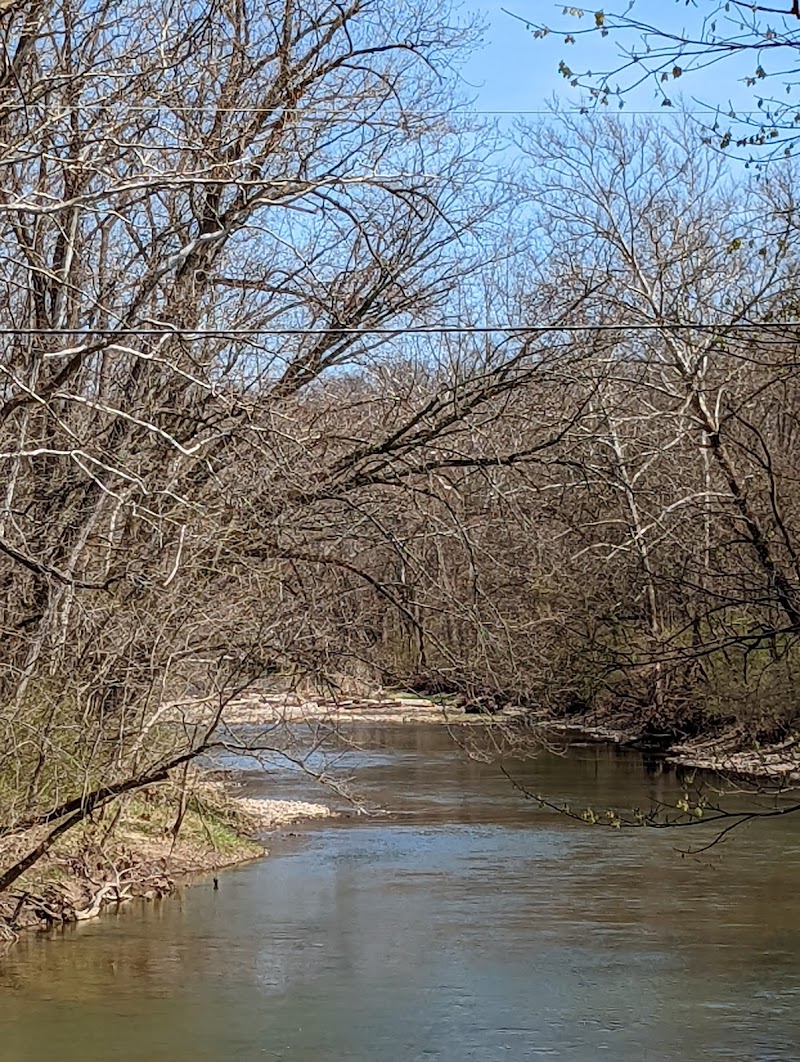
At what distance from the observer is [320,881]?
14.1 m

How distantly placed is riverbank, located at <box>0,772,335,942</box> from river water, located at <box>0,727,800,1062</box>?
28 centimetres

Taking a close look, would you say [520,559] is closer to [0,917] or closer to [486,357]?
[486,357]

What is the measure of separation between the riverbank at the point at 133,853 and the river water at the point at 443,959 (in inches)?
11.0

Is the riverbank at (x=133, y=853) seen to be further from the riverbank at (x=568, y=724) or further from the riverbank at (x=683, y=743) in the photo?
the riverbank at (x=683, y=743)

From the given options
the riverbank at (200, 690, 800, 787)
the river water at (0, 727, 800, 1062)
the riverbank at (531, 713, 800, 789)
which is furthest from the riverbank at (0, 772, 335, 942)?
the riverbank at (531, 713, 800, 789)

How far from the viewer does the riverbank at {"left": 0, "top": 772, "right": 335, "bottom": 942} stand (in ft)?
39.2

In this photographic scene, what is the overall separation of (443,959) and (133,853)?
3.98m

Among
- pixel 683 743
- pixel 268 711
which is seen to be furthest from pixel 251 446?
pixel 683 743

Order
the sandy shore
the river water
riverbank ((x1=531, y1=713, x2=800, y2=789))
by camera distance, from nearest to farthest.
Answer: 1. the river water
2. the sandy shore
3. riverbank ((x1=531, y1=713, x2=800, y2=789))

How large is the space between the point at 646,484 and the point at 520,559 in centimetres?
580

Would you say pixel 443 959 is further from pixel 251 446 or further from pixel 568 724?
pixel 568 724

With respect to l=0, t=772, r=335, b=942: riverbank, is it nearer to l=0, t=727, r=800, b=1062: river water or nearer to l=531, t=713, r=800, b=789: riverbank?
l=0, t=727, r=800, b=1062: river water

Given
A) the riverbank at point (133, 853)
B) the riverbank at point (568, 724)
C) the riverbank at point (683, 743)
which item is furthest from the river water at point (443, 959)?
the riverbank at point (683, 743)

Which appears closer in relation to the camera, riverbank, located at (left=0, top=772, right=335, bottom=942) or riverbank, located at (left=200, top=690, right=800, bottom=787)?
riverbank, located at (left=0, top=772, right=335, bottom=942)
